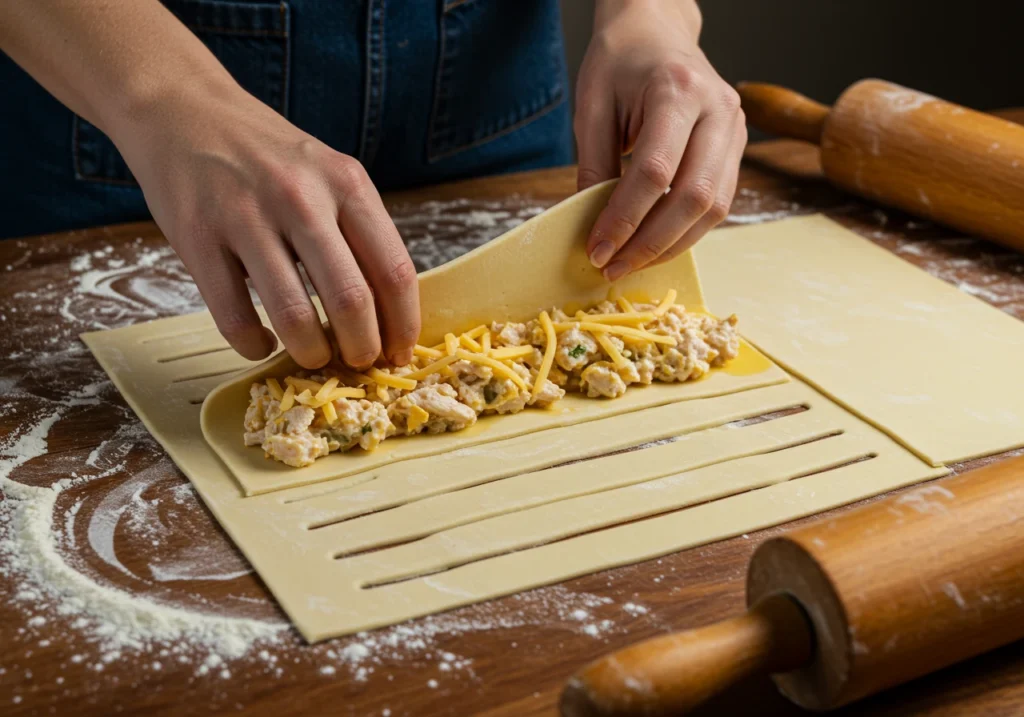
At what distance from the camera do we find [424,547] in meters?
1.21

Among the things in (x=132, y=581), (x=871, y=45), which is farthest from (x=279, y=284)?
(x=871, y=45)

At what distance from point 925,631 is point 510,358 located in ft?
2.24

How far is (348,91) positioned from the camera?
2092 millimetres

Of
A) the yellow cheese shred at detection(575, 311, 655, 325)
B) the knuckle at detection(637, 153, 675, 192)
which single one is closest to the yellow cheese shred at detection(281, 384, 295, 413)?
the yellow cheese shred at detection(575, 311, 655, 325)

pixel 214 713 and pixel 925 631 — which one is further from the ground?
pixel 925 631

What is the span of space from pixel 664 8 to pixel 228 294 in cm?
99

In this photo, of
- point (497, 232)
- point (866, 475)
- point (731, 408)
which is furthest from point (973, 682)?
point (497, 232)

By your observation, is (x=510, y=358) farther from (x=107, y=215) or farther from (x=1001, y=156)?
(x=1001, y=156)

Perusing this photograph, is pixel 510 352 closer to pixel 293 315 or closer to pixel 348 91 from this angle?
pixel 293 315

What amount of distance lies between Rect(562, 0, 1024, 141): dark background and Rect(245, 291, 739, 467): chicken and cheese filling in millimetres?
2504

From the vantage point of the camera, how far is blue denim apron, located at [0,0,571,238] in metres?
2.00

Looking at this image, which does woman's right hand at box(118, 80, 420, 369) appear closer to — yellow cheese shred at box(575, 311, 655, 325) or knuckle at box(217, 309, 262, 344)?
knuckle at box(217, 309, 262, 344)

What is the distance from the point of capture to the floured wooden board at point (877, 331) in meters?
1.51

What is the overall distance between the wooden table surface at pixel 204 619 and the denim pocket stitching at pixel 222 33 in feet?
1.88
